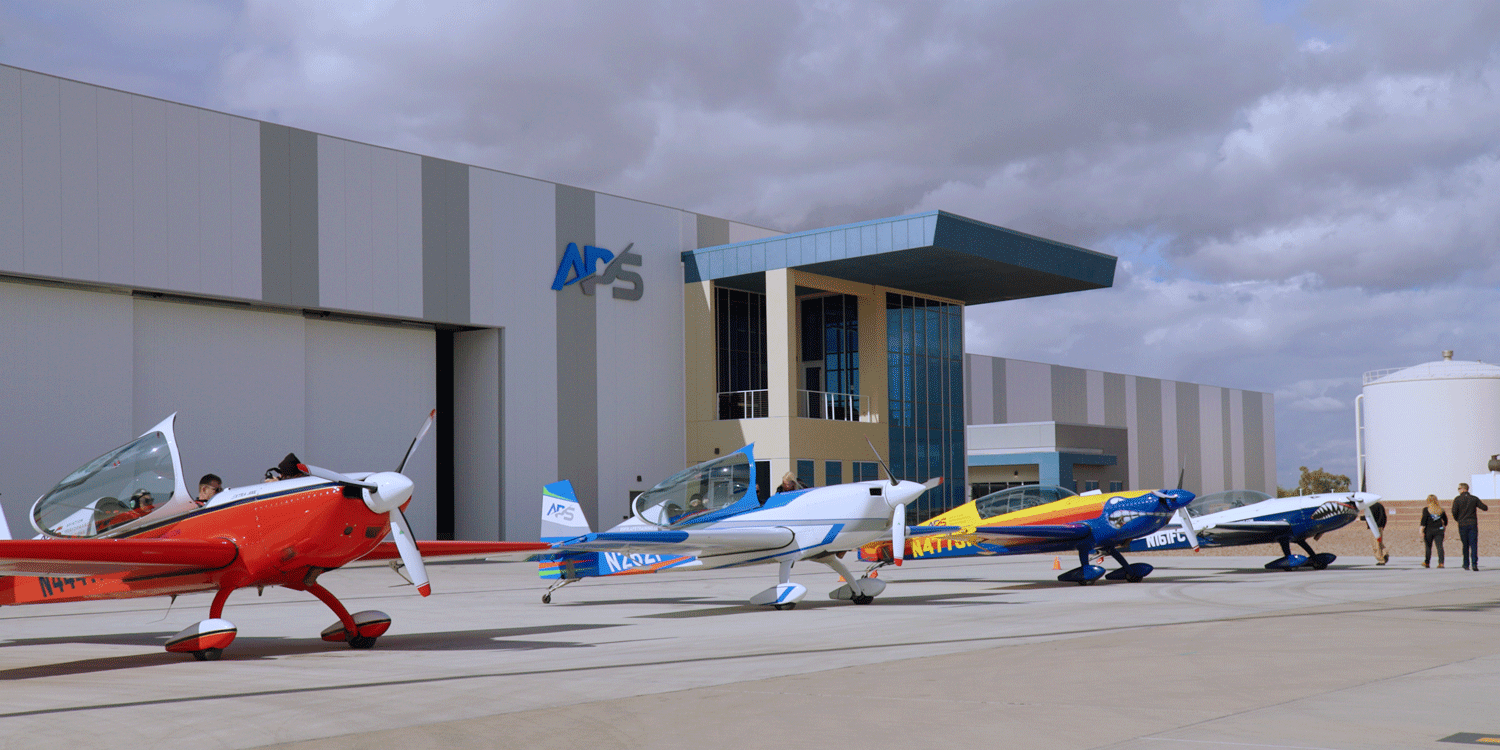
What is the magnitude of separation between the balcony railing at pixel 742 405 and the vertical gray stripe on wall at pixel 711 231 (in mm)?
4693

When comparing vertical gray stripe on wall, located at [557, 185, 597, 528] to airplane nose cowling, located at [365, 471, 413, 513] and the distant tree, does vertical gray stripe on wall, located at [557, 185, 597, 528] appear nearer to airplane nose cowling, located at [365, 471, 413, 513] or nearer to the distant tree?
airplane nose cowling, located at [365, 471, 413, 513]

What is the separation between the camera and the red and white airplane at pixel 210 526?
33.3ft

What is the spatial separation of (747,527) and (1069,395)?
53649 mm

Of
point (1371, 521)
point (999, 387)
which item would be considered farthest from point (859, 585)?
point (999, 387)

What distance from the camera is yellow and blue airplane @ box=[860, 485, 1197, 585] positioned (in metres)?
18.7

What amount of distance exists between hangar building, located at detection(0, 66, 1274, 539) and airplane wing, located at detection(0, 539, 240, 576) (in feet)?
56.5

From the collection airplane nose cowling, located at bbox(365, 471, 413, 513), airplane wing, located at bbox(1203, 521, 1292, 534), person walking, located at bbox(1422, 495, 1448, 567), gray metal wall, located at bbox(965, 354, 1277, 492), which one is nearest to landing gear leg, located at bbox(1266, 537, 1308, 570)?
airplane wing, located at bbox(1203, 521, 1292, 534)

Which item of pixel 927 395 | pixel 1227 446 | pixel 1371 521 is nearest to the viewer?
pixel 1371 521

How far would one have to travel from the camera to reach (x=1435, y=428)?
179 feet

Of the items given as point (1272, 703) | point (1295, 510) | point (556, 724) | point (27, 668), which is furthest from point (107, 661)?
point (1295, 510)

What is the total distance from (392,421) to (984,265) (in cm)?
1704

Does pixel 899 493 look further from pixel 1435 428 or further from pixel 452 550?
pixel 1435 428

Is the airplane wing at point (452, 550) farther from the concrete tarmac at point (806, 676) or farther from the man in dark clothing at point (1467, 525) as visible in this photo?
the man in dark clothing at point (1467, 525)

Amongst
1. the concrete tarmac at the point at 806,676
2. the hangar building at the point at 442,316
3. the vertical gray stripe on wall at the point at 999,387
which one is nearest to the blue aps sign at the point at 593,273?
the hangar building at the point at 442,316
